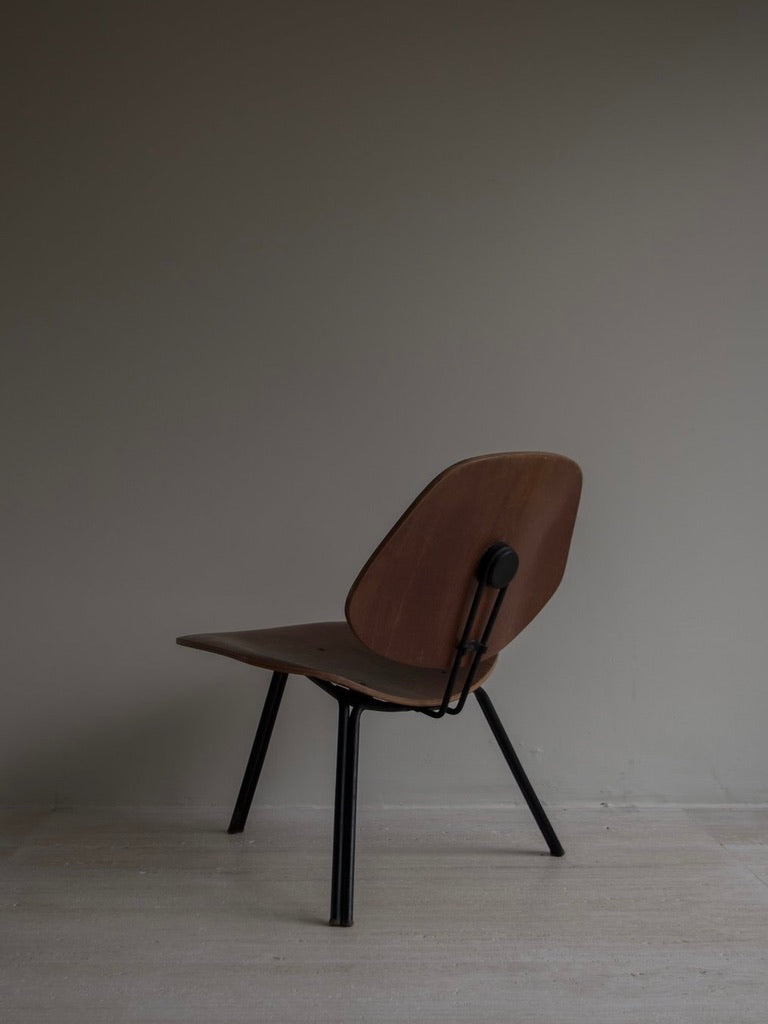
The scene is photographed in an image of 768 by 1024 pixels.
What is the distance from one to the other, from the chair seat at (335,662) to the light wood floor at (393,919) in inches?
13.7

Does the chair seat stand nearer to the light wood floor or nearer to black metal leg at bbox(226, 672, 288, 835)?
black metal leg at bbox(226, 672, 288, 835)

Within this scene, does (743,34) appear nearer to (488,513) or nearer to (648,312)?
(648,312)

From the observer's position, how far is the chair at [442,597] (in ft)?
4.49

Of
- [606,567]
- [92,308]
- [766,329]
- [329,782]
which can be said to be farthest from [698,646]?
[92,308]

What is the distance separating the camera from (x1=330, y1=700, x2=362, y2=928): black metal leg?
145 centimetres

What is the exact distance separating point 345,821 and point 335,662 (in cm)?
25

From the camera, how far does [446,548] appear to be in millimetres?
1388

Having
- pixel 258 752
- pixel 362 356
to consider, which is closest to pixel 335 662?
pixel 258 752

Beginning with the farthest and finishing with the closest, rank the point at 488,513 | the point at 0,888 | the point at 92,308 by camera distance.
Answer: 1. the point at 92,308
2. the point at 0,888
3. the point at 488,513

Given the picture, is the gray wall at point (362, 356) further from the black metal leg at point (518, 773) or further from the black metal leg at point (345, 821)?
the black metal leg at point (345, 821)

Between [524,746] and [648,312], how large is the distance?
0.96 meters

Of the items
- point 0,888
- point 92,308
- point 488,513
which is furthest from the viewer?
point 92,308

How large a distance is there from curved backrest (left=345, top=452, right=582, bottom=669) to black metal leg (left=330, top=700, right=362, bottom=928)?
148 mm

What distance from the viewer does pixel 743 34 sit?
2.05 meters
